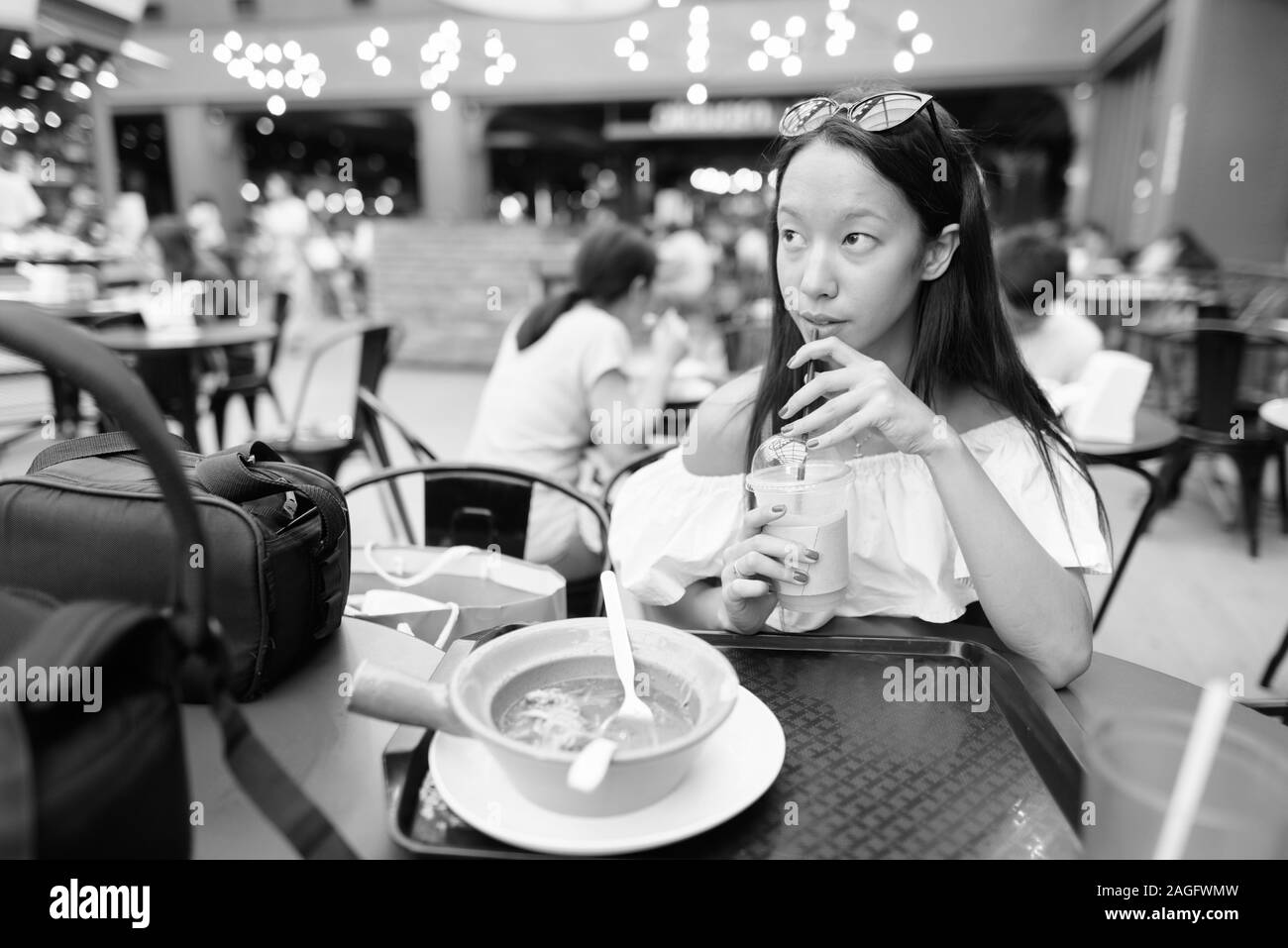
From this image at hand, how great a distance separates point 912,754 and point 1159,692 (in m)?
0.41

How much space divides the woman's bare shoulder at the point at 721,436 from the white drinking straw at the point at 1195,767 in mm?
906

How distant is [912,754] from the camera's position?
826 mm

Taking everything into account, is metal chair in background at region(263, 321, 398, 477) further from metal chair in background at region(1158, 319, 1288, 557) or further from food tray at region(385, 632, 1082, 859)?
metal chair in background at region(1158, 319, 1288, 557)

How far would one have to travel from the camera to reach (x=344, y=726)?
86cm

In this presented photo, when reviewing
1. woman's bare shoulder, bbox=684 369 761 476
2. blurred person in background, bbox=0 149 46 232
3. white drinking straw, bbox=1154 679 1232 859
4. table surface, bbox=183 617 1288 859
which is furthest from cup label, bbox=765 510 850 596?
blurred person in background, bbox=0 149 46 232

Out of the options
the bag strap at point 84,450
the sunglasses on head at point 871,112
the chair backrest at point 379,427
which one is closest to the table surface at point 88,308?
the chair backrest at point 379,427

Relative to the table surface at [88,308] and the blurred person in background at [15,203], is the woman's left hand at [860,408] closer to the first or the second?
the table surface at [88,308]

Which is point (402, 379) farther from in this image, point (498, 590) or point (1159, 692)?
point (1159, 692)

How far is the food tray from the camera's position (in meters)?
0.69

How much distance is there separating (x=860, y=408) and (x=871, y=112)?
448 millimetres

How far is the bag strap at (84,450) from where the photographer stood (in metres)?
0.99

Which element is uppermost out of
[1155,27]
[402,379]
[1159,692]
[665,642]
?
[1155,27]

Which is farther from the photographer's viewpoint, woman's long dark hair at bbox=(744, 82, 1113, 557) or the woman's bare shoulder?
the woman's bare shoulder
